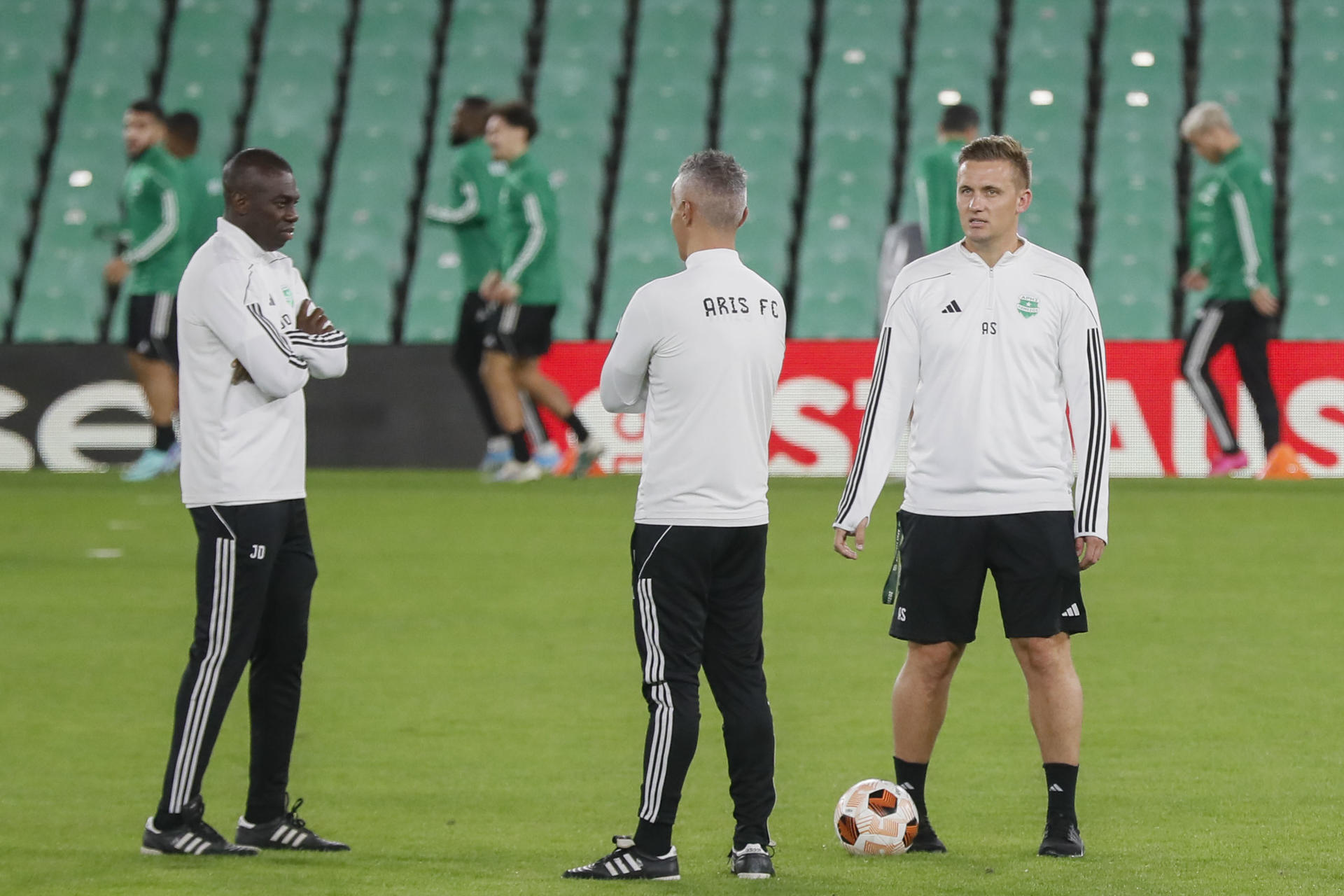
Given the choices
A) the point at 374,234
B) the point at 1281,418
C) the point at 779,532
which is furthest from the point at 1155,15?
the point at 779,532

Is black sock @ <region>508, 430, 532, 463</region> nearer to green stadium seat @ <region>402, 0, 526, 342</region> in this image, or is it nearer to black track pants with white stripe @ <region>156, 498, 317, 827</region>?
green stadium seat @ <region>402, 0, 526, 342</region>

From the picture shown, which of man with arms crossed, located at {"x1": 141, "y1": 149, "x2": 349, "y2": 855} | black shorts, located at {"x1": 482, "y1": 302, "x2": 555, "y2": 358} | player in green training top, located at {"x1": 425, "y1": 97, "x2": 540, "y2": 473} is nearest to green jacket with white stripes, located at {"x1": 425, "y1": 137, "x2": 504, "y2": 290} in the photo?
player in green training top, located at {"x1": 425, "y1": 97, "x2": 540, "y2": 473}

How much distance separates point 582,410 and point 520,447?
1269 millimetres

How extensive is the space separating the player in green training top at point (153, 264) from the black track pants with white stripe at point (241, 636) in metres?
8.53

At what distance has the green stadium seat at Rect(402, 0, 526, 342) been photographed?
16625 mm

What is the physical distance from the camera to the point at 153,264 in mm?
13312

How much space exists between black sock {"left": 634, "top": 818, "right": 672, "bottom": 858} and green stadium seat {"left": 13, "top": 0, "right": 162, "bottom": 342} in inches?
495

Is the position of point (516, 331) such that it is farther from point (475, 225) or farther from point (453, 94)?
point (453, 94)

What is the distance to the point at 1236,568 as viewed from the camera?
9.29m

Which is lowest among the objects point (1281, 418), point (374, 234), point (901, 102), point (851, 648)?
point (851, 648)

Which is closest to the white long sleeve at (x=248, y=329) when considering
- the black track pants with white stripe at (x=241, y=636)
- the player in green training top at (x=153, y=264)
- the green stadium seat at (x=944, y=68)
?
the black track pants with white stripe at (x=241, y=636)

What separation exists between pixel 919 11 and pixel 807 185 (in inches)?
95.7

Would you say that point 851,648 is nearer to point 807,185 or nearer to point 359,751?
point 359,751

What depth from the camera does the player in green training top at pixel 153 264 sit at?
13.1 m
